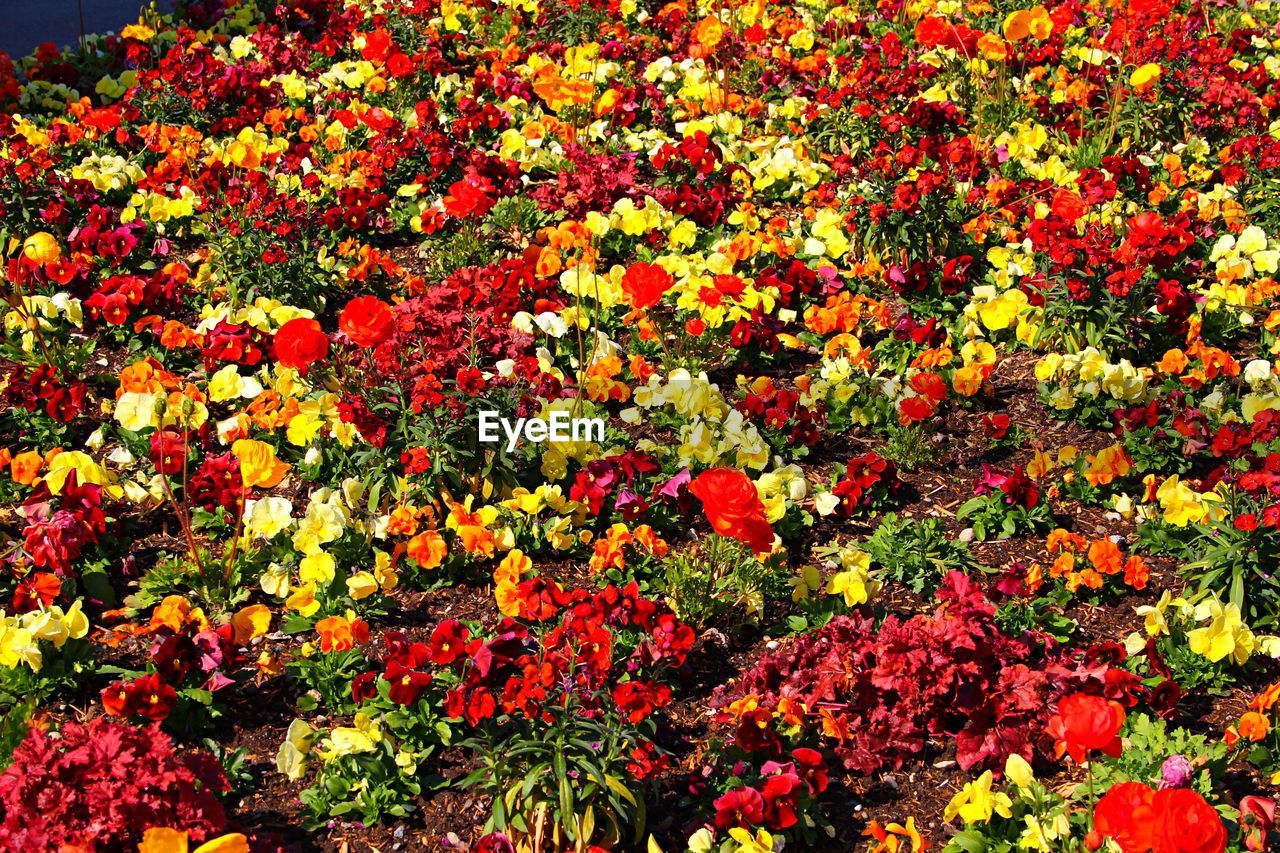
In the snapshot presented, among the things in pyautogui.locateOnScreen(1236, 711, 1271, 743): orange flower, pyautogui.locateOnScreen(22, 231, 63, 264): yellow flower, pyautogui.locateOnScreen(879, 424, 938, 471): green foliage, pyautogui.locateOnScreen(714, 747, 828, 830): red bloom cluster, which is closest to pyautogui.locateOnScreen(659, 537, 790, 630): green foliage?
pyautogui.locateOnScreen(714, 747, 828, 830): red bloom cluster

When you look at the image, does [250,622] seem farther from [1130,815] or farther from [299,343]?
[1130,815]

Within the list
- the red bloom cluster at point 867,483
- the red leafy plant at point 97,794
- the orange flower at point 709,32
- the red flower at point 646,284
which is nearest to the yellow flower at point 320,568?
the red leafy plant at point 97,794

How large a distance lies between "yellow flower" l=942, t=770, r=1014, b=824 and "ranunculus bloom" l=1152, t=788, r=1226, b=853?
62 cm

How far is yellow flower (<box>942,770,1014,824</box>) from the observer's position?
3.09 metres

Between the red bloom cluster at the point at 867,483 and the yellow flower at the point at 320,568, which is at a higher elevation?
the yellow flower at the point at 320,568

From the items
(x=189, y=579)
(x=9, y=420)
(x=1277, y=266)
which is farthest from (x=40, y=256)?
(x=1277, y=266)

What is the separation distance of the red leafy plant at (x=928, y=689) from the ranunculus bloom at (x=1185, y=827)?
868 mm

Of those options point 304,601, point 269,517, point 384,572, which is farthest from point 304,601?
point 269,517

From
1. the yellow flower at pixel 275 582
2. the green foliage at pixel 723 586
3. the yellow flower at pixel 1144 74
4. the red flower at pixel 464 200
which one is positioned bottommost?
the green foliage at pixel 723 586

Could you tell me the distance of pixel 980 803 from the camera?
3.10 metres

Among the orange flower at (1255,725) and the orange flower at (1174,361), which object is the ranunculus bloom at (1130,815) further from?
the orange flower at (1174,361)

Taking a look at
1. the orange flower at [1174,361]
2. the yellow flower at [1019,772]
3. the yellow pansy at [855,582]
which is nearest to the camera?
the yellow flower at [1019,772]

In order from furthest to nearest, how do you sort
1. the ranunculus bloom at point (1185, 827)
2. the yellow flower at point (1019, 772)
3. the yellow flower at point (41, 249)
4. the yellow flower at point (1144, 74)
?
the yellow flower at point (1144, 74), the yellow flower at point (41, 249), the yellow flower at point (1019, 772), the ranunculus bloom at point (1185, 827)

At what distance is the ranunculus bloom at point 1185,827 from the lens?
243 cm
